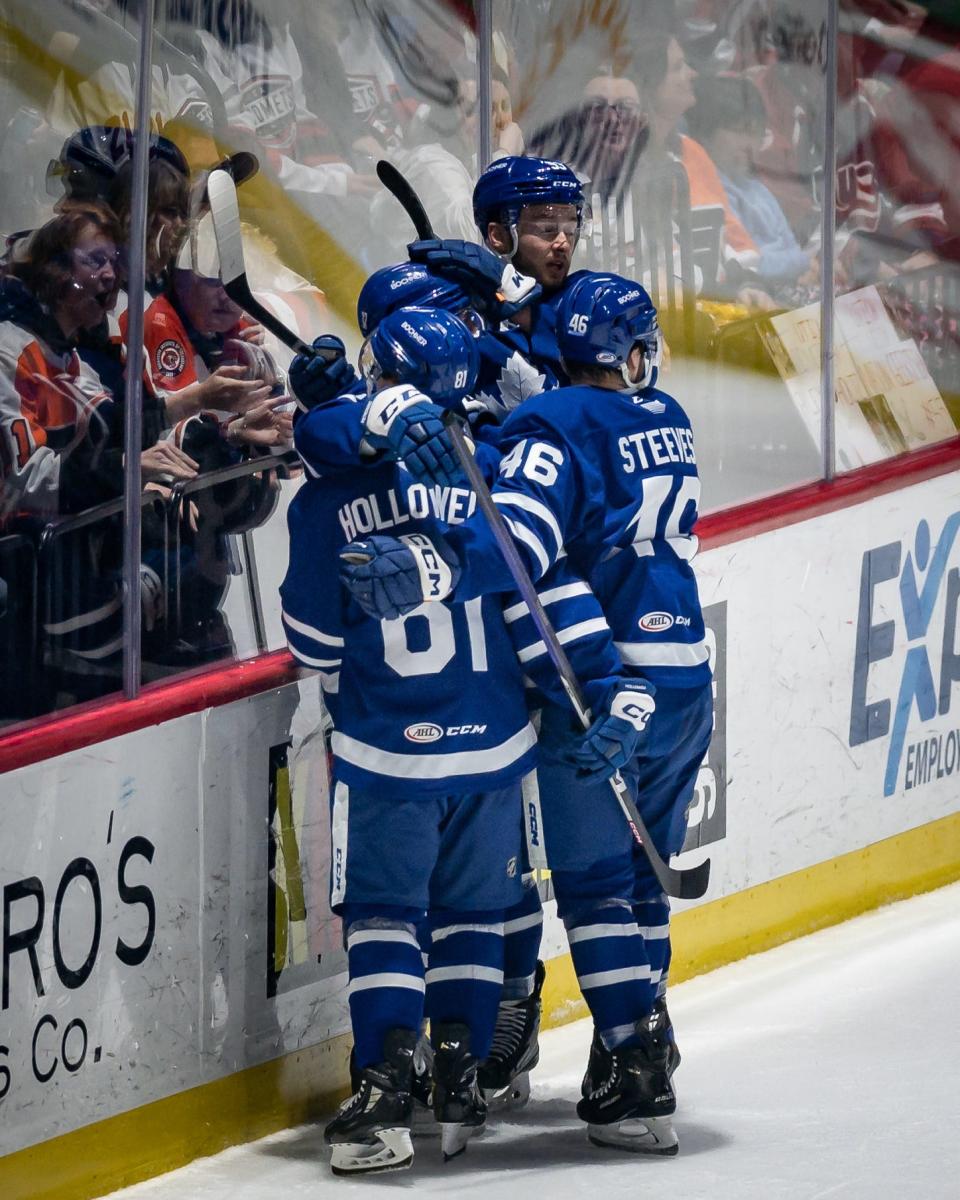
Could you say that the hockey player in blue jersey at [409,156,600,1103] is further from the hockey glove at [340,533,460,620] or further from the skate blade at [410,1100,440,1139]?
the hockey glove at [340,533,460,620]

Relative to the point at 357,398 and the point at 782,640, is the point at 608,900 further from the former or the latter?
the point at 782,640

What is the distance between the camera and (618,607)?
3.44 m

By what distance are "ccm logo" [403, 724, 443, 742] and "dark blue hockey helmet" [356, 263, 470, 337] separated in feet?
1.86

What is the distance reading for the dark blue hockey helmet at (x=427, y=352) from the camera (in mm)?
3109

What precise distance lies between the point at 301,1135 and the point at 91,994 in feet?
1.60

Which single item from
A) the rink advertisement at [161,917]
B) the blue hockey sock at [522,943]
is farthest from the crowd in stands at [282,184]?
the blue hockey sock at [522,943]

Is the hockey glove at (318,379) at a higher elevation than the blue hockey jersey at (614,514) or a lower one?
higher

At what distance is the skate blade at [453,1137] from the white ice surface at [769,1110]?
22 mm

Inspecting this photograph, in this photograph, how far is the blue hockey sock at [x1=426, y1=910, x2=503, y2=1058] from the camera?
3.30 meters

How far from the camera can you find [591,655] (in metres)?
3.31

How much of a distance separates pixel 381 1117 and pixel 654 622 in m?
0.82

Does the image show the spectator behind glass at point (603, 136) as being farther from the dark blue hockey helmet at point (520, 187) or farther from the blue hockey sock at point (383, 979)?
the blue hockey sock at point (383, 979)

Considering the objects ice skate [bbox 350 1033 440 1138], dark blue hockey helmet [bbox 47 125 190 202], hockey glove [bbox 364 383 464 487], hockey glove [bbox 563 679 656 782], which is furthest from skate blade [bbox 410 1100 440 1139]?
dark blue hockey helmet [bbox 47 125 190 202]

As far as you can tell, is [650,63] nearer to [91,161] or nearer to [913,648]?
[913,648]
